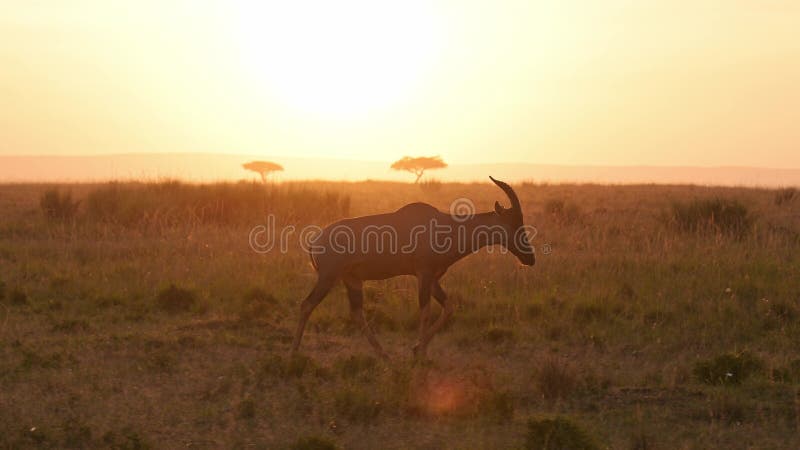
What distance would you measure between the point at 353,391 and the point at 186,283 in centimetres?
618

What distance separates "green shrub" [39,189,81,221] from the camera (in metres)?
20.9

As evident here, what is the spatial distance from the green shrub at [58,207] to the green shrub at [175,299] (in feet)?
31.4

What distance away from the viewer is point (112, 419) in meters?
7.30

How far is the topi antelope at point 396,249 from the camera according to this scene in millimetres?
9578

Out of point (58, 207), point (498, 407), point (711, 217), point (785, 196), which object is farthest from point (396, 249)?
point (785, 196)

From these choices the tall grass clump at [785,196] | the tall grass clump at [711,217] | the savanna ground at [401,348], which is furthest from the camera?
the tall grass clump at [785,196]

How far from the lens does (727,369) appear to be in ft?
28.0

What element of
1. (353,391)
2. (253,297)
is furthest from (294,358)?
(253,297)

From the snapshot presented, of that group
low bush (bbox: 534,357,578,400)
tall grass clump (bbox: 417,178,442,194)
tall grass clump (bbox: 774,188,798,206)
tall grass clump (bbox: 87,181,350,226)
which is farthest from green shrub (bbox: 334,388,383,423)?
tall grass clump (bbox: 417,178,442,194)

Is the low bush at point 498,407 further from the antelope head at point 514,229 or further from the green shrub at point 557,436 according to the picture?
the antelope head at point 514,229

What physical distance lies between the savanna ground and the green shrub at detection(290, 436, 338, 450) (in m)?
0.02

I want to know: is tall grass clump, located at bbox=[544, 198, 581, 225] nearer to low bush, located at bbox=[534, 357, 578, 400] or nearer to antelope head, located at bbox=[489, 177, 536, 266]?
antelope head, located at bbox=[489, 177, 536, 266]

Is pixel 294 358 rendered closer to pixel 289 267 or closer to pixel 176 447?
pixel 176 447

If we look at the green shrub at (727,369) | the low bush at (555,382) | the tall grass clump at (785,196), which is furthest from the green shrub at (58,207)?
Answer: the tall grass clump at (785,196)
